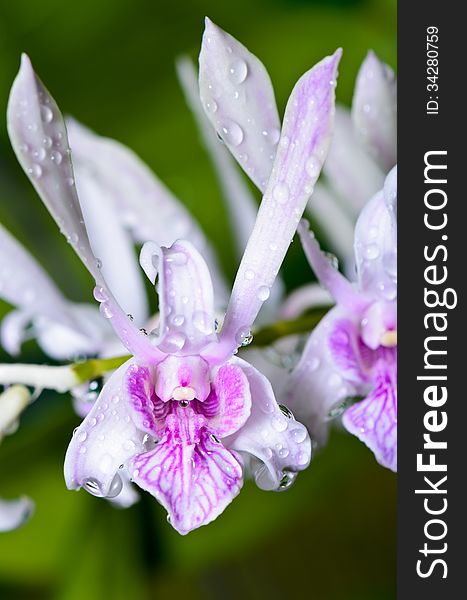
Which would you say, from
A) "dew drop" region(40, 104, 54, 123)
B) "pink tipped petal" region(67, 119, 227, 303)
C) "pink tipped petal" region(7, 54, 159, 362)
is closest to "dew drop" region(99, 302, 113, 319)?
"pink tipped petal" region(7, 54, 159, 362)

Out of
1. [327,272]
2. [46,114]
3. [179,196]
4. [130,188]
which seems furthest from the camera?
[179,196]

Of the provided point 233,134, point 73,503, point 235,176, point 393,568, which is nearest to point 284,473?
point 233,134

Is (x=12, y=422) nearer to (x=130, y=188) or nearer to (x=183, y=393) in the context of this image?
(x=183, y=393)

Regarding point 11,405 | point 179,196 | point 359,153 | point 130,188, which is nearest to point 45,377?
point 11,405

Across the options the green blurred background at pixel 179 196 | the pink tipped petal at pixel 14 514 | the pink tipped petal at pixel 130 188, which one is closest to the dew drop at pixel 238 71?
the pink tipped petal at pixel 130 188

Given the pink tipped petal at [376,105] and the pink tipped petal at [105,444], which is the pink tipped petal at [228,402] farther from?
the pink tipped petal at [376,105]

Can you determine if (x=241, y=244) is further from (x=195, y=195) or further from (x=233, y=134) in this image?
(x=233, y=134)

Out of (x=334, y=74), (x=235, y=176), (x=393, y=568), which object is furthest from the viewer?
(x=393, y=568)
